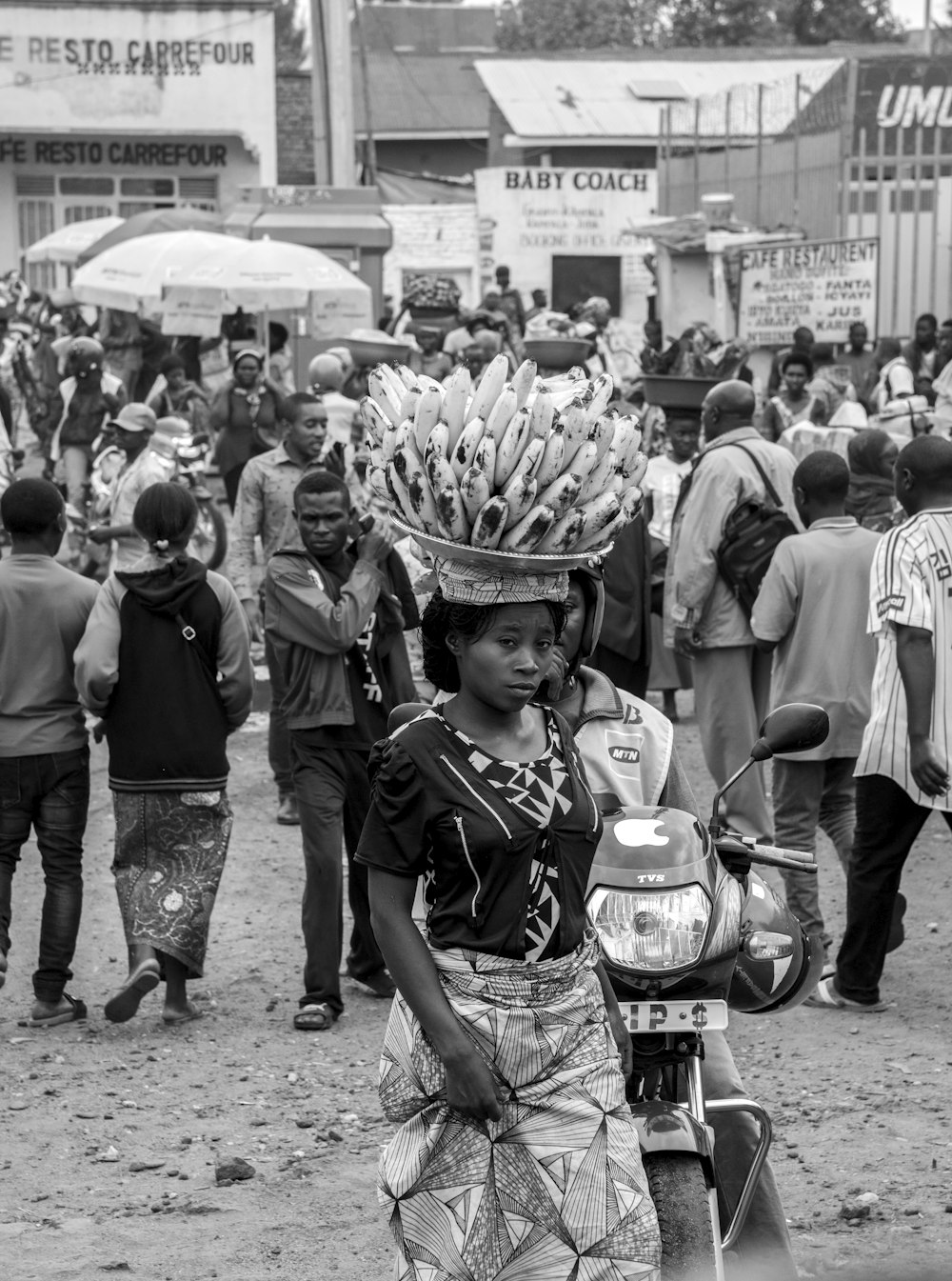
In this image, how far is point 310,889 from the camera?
20.6 ft

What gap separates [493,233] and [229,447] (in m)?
20.0

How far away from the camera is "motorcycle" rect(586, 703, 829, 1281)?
3.26m

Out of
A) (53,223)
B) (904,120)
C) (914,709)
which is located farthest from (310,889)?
(53,223)

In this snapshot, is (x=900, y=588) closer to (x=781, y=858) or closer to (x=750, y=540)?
(x=750, y=540)

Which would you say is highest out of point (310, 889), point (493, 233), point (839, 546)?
point (493, 233)

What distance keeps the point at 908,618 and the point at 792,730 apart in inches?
96.1

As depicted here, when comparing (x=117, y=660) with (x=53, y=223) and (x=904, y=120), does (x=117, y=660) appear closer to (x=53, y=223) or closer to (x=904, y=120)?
(x=904, y=120)

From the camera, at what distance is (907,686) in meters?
5.84

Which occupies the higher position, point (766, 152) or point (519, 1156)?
point (766, 152)

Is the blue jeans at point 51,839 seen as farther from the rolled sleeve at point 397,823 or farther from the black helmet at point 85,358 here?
the black helmet at point 85,358

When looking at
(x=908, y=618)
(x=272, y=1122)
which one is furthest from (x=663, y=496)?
(x=272, y=1122)

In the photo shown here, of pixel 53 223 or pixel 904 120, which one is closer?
pixel 904 120

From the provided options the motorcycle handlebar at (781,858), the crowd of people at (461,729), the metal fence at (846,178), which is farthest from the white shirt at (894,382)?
the motorcycle handlebar at (781,858)

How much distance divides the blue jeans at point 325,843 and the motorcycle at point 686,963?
2.78 meters
